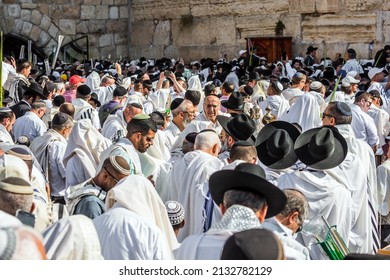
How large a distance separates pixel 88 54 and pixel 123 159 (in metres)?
19.5

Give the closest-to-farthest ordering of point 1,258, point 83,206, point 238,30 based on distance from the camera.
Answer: point 1,258
point 83,206
point 238,30

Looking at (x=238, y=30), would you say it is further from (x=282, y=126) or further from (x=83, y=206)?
(x=83, y=206)

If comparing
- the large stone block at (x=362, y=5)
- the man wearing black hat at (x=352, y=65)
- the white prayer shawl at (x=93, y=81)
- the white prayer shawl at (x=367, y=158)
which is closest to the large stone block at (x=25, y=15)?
the white prayer shawl at (x=93, y=81)

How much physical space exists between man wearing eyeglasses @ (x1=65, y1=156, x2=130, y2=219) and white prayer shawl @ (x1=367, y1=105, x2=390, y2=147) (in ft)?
20.2

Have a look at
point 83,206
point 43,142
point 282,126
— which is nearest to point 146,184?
point 83,206

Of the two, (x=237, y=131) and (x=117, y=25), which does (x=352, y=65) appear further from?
(x=237, y=131)

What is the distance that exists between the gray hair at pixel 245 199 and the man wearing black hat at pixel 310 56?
1488 centimetres

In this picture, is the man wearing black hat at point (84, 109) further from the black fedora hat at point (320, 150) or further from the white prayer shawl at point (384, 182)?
the black fedora hat at point (320, 150)

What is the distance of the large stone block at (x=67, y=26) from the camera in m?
25.1

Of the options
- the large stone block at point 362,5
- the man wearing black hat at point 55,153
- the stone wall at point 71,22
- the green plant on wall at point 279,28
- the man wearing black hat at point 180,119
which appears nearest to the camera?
the man wearing black hat at point 55,153

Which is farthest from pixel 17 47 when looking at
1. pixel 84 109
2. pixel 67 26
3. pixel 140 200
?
pixel 140 200

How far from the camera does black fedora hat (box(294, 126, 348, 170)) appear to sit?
6438 millimetres

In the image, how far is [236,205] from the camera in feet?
14.1
